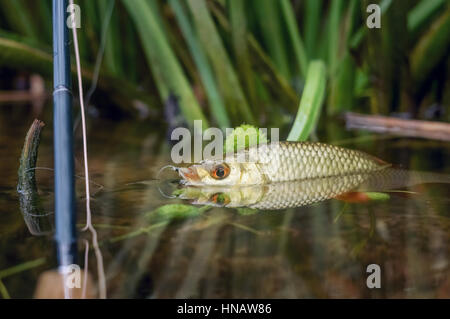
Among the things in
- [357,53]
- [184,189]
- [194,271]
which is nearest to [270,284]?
[194,271]

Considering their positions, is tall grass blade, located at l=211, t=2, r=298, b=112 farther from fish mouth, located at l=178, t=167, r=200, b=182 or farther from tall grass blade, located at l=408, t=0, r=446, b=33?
fish mouth, located at l=178, t=167, r=200, b=182

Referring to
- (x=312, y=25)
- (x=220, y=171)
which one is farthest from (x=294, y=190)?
(x=312, y=25)

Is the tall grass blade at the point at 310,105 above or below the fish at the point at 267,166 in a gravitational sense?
above

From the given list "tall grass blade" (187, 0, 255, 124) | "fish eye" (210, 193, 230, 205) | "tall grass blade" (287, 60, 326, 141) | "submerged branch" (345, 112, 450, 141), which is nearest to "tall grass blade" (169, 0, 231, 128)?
"tall grass blade" (187, 0, 255, 124)

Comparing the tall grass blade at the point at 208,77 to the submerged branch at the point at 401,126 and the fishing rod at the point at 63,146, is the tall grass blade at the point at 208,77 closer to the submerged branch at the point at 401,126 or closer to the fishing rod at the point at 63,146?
the submerged branch at the point at 401,126

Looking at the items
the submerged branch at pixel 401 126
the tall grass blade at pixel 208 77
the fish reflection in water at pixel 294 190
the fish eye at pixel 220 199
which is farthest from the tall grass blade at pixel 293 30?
the fish eye at pixel 220 199

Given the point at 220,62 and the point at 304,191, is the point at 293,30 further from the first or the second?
the point at 304,191
